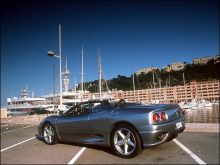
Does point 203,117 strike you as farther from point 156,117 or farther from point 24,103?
point 24,103

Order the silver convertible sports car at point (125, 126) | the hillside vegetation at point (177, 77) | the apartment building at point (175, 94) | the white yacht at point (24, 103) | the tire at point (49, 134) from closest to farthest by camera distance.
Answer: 1. the silver convertible sports car at point (125, 126)
2. the tire at point (49, 134)
3. the apartment building at point (175, 94)
4. the white yacht at point (24, 103)
5. the hillside vegetation at point (177, 77)

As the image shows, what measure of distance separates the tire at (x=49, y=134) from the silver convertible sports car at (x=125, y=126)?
545 mm

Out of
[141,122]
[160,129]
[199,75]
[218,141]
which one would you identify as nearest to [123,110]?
[141,122]

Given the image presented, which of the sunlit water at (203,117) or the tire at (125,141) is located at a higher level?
the tire at (125,141)

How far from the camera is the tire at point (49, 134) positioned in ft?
27.2

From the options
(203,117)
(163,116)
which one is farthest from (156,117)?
(203,117)

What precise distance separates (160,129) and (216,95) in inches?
2514

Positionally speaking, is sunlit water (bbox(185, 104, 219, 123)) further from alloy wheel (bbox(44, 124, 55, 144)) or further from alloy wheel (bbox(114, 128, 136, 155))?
alloy wheel (bbox(114, 128, 136, 155))

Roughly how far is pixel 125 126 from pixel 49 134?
3353mm

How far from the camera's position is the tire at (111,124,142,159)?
19.5ft

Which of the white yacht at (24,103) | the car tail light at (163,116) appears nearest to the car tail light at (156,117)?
the car tail light at (163,116)

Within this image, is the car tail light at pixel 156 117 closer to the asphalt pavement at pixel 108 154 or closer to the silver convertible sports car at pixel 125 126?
the silver convertible sports car at pixel 125 126

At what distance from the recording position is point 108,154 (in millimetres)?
6582

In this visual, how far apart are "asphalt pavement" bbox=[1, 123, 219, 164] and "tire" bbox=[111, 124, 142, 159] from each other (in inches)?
6.5
